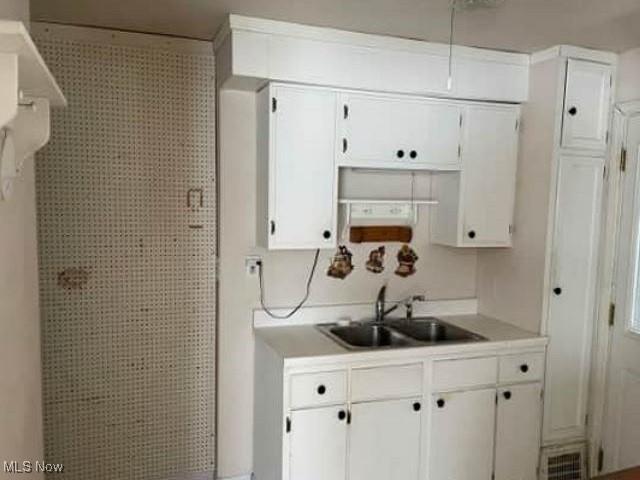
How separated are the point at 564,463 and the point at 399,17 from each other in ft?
8.25

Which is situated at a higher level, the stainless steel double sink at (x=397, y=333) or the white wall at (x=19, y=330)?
the white wall at (x=19, y=330)

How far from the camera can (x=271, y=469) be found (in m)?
2.54

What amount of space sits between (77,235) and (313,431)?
148 cm

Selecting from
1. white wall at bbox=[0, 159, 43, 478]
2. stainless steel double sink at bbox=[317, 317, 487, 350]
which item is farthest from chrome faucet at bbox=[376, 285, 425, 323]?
white wall at bbox=[0, 159, 43, 478]

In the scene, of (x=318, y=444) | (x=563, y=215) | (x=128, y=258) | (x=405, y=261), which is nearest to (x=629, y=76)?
(x=563, y=215)

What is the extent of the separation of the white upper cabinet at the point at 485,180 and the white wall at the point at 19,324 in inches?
81.5

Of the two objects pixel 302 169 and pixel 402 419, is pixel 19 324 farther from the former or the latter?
pixel 402 419

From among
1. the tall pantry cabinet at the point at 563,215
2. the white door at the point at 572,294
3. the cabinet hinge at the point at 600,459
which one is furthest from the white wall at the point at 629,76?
the cabinet hinge at the point at 600,459

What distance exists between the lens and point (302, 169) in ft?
8.46

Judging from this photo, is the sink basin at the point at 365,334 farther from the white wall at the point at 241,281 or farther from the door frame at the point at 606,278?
the door frame at the point at 606,278

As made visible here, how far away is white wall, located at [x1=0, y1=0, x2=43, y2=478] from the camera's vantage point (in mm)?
1311

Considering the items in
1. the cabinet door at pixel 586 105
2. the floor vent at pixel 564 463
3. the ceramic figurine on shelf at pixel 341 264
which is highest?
the cabinet door at pixel 586 105

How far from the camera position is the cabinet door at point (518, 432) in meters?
2.74

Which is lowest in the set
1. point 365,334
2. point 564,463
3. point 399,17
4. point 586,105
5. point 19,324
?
point 564,463
